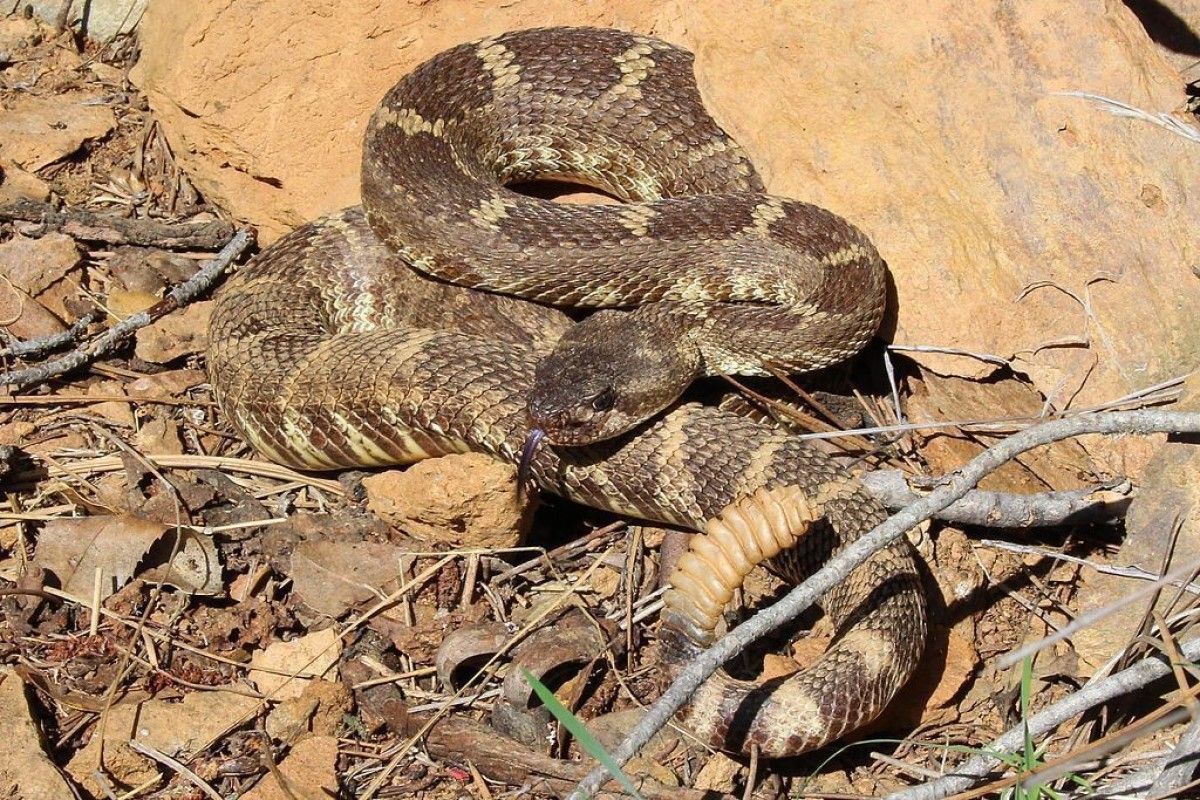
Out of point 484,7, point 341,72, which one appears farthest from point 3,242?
point 484,7

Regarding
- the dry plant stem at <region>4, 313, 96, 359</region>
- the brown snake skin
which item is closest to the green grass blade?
the brown snake skin

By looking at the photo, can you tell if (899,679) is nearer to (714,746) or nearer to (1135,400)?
(714,746)

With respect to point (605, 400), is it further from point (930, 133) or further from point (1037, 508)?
point (930, 133)

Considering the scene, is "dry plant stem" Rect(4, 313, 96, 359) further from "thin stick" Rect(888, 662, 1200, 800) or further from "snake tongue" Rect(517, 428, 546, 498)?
"thin stick" Rect(888, 662, 1200, 800)

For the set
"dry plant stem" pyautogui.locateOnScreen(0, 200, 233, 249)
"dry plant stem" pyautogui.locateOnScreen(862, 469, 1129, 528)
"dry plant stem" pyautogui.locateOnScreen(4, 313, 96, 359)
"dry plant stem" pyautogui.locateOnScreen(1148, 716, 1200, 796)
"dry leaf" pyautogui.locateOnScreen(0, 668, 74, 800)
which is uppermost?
"dry plant stem" pyautogui.locateOnScreen(0, 200, 233, 249)

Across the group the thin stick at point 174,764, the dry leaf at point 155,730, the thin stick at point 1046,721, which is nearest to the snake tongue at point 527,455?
the dry leaf at point 155,730

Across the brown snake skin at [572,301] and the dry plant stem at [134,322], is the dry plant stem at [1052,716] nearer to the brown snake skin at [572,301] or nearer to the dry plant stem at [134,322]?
the brown snake skin at [572,301]

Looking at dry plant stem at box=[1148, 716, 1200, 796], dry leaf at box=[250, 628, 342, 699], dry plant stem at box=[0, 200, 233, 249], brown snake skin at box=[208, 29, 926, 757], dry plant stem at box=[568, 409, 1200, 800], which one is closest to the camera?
dry plant stem at box=[568, 409, 1200, 800]

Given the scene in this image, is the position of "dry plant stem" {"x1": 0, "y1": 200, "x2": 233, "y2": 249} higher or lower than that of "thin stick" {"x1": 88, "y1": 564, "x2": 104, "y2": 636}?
higher
